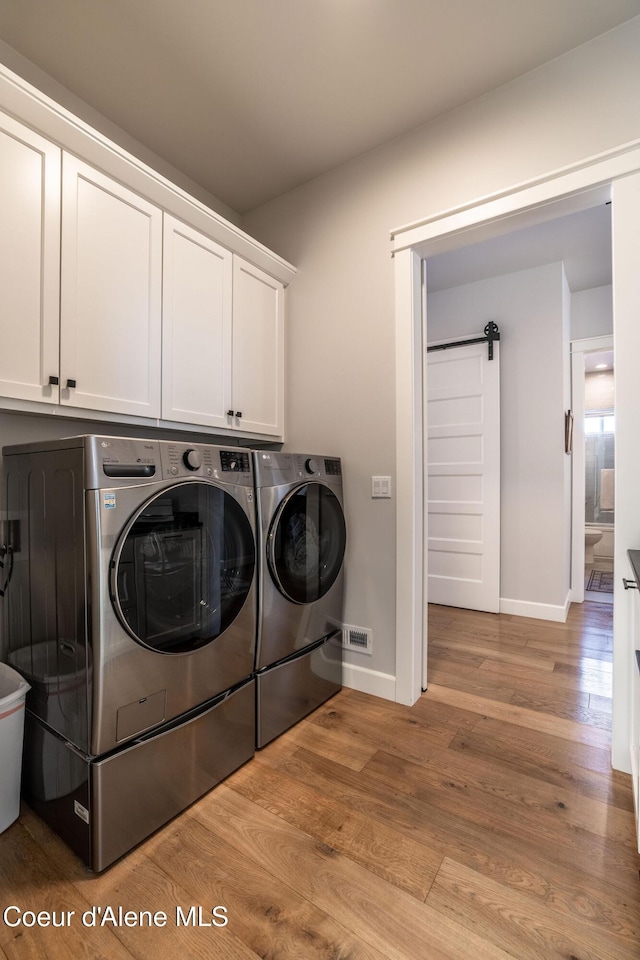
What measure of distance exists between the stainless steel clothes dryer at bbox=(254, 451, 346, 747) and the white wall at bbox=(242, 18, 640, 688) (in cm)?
17

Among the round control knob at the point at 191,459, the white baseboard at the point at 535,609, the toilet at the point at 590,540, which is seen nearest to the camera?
the round control knob at the point at 191,459

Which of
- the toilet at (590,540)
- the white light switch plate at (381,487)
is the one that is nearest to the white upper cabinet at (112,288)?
the white light switch plate at (381,487)

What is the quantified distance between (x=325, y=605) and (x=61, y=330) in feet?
5.06

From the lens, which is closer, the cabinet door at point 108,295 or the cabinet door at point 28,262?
the cabinet door at point 28,262

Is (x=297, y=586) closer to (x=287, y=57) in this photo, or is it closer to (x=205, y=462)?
(x=205, y=462)

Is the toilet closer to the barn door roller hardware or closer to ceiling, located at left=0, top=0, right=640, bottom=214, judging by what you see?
the barn door roller hardware

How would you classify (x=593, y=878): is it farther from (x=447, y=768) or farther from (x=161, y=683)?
(x=161, y=683)

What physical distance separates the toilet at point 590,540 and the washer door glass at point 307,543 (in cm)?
432

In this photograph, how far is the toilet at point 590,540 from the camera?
17.2 feet

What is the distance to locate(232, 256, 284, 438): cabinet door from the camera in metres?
2.18

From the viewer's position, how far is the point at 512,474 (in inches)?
139

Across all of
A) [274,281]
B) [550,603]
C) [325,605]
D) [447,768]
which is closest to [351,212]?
[274,281]

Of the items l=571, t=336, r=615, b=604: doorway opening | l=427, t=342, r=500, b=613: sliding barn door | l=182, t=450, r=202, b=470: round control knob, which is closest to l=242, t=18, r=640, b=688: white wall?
l=182, t=450, r=202, b=470: round control knob

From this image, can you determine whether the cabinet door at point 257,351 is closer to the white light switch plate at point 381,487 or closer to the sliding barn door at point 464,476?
the white light switch plate at point 381,487
